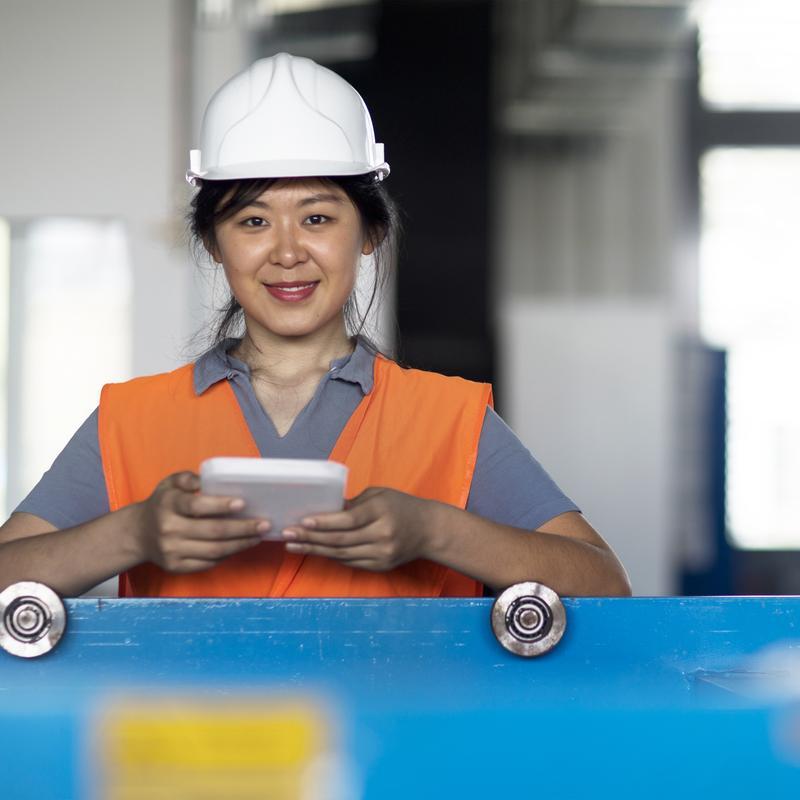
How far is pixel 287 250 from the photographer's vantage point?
1470 millimetres

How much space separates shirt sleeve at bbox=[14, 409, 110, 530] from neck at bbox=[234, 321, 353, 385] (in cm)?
22

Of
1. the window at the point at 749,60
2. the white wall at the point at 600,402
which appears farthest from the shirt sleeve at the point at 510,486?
the window at the point at 749,60

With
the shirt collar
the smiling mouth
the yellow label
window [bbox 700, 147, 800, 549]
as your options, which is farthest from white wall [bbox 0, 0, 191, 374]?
window [bbox 700, 147, 800, 549]

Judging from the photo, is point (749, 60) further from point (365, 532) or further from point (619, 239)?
point (365, 532)

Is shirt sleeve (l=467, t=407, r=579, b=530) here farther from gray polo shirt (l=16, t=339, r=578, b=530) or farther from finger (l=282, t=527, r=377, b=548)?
finger (l=282, t=527, r=377, b=548)

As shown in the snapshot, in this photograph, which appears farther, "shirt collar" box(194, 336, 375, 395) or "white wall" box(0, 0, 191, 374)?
"white wall" box(0, 0, 191, 374)

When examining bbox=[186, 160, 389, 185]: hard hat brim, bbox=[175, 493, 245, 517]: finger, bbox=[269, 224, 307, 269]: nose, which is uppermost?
bbox=[186, 160, 389, 185]: hard hat brim

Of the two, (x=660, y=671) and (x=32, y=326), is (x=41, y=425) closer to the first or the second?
(x=32, y=326)

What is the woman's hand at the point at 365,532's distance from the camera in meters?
1.13

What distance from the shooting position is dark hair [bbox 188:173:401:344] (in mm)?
1518

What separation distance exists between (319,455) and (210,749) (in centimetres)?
55

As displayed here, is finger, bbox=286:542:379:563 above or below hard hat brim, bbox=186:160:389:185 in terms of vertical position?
below

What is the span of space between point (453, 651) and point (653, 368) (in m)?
5.57

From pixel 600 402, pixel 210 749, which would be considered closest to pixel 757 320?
pixel 600 402
